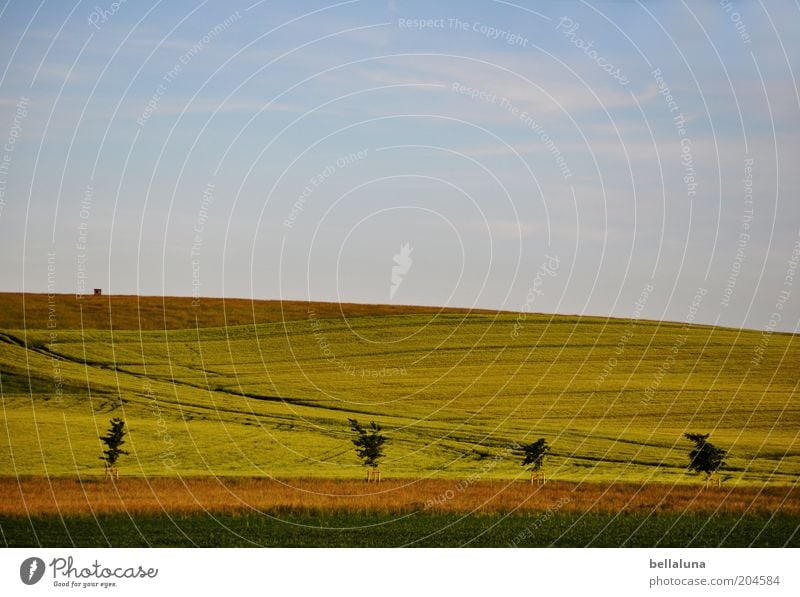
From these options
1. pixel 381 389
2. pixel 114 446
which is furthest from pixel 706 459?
pixel 114 446

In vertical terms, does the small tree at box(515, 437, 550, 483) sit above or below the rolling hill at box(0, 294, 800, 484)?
below

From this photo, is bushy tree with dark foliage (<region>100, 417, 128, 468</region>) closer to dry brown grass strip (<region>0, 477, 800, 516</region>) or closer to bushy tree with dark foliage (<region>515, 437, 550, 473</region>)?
dry brown grass strip (<region>0, 477, 800, 516</region>)

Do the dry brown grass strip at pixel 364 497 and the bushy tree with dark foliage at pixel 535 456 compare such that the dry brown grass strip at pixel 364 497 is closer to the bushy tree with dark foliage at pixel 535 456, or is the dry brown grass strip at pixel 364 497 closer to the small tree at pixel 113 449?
the bushy tree with dark foliage at pixel 535 456

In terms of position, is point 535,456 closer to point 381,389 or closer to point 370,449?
point 370,449

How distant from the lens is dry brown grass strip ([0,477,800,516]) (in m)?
21.1

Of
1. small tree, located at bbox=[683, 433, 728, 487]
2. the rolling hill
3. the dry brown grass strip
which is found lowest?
the dry brown grass strip

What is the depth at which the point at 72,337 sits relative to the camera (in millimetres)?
45719

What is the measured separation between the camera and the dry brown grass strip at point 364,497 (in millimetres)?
21062

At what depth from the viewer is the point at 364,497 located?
76.2ft

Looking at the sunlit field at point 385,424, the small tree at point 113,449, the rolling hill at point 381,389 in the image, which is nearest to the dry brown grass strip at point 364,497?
the sunlit field at point 385,424

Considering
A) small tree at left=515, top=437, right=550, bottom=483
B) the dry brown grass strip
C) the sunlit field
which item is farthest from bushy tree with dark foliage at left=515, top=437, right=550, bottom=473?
the dry brown grass strip

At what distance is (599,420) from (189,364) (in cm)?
1725

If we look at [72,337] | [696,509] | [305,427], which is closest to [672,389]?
[305,427]

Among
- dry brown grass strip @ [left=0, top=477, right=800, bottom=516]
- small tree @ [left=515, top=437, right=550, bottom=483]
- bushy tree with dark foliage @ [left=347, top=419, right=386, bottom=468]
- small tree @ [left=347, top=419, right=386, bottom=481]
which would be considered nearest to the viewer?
dry brown grass strip @ [left=0, top=477, right=800, bottom=516]
